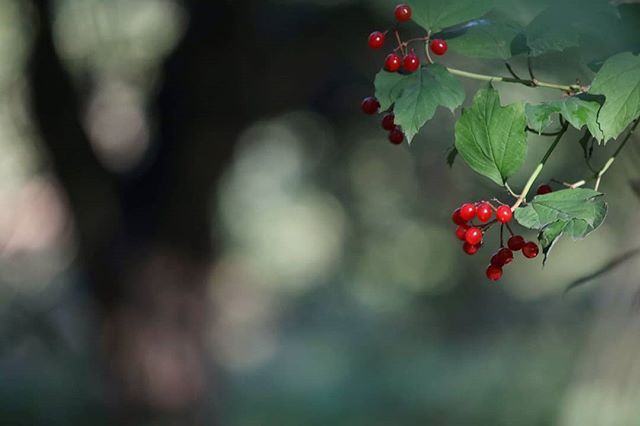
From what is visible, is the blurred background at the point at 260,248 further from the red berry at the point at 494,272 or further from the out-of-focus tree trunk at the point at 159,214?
the red berry at the point at 494,272

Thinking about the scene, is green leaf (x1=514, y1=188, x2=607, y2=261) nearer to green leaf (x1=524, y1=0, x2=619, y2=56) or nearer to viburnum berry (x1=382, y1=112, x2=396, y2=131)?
green leaf (x1=524, y1=0, x2=619, y2=56)

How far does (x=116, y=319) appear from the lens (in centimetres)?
467

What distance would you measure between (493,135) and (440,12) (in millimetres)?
143

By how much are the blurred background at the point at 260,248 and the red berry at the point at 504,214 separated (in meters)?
0.19

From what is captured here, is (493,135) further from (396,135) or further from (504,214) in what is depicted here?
(396,135)

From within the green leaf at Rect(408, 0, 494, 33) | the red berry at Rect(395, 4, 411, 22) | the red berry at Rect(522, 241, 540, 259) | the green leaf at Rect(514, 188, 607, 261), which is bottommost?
the red berry at Rect(522, 241, 540, 259)

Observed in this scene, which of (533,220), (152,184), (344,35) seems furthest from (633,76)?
(152,184)

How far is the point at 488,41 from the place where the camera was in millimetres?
986

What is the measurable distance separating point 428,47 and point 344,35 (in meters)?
3.41

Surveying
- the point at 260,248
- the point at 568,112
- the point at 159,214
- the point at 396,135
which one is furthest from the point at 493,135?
the point at 260,248

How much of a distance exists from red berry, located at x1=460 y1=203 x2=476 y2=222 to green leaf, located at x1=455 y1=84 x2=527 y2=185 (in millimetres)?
87

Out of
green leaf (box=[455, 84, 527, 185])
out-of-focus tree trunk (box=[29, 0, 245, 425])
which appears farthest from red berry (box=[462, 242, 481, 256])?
out-of-focus tree trunk (box=[29, 0, 245, 425])

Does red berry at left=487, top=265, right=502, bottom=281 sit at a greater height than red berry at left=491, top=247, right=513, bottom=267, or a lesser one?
lesser

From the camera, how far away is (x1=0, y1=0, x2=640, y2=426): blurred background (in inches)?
165
